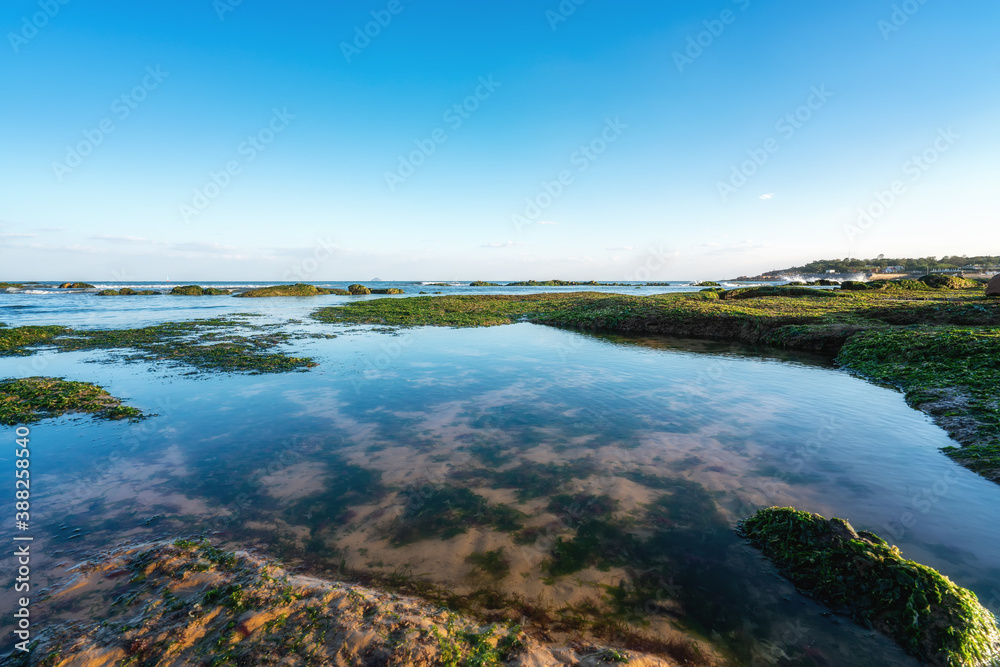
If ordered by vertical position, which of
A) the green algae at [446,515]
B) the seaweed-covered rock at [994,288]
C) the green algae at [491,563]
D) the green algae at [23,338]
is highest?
the seaweed-covered rock at [994,288]

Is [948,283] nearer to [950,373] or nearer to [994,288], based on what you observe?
[994,288]

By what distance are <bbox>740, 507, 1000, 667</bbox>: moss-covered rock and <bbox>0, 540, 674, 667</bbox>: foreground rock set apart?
7.23 feet

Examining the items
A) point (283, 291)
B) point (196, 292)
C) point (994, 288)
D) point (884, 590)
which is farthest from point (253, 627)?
point (196, 292)

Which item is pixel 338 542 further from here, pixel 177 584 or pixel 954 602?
pixel 954 602

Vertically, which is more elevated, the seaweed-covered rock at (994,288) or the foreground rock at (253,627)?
the seaweed-covered rock at (994,288)

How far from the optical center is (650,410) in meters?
9.55

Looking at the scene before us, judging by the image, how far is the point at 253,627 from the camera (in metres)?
3.25

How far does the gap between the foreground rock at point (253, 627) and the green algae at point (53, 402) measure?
6890 mm

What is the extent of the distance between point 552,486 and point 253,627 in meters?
4.10

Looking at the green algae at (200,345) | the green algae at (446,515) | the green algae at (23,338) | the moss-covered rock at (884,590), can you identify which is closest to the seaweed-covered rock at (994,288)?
the moss-covered rock at (884,590)

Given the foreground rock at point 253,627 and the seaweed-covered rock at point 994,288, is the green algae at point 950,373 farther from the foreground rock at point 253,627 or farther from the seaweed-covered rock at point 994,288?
the seaweed-covered rock at point 994,288

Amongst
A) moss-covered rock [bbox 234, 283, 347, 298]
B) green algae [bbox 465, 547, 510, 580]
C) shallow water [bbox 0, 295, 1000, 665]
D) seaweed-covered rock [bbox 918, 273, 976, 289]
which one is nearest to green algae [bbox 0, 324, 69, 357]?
shallow water [bbox 0, 295, 1000, 665]

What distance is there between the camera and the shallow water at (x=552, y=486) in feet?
12.9

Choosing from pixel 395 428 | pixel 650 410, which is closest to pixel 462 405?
pixel 395 428
